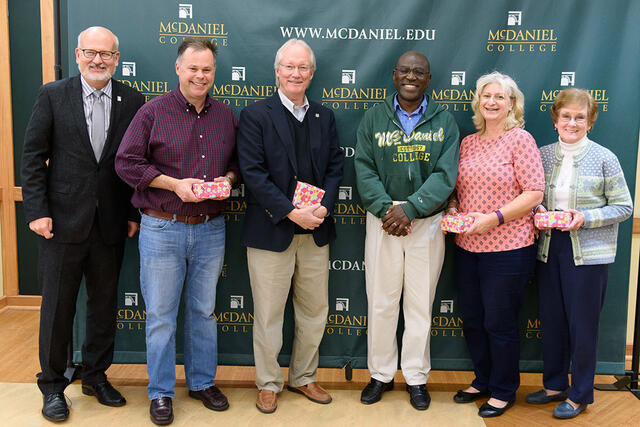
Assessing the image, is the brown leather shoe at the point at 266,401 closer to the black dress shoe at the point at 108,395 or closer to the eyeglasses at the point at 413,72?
the black dress shoe at the point at 108,395

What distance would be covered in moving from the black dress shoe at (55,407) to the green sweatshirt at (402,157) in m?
1.96

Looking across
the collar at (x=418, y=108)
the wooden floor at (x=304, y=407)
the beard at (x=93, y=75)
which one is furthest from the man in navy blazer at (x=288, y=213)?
the beard at (x=93, y=75)

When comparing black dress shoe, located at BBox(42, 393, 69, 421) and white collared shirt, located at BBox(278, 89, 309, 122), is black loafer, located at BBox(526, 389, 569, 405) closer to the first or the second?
white collared shirt, located at BBox(278, 89, 309, 122)

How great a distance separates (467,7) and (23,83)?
3521 millimetres

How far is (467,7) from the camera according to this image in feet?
10.3

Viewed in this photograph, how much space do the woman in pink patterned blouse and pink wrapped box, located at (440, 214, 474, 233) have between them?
0.03 m

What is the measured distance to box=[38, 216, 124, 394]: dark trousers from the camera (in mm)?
2711

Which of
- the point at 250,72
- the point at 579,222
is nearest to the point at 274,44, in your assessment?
the point at 250,72

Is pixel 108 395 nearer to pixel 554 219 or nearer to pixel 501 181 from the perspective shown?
pixel 501 181

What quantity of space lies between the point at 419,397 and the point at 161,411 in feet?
4.69

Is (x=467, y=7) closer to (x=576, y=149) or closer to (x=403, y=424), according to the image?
(x=576, y=149)

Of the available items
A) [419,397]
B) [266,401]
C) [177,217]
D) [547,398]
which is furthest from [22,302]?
[547,398]

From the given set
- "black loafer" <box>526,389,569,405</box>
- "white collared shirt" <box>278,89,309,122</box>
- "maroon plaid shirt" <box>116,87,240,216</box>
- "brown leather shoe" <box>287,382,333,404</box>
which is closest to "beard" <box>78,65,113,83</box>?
"maroon plaid shirt" <box>116,87,240,216</box>

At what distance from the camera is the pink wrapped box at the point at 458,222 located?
2.71m
